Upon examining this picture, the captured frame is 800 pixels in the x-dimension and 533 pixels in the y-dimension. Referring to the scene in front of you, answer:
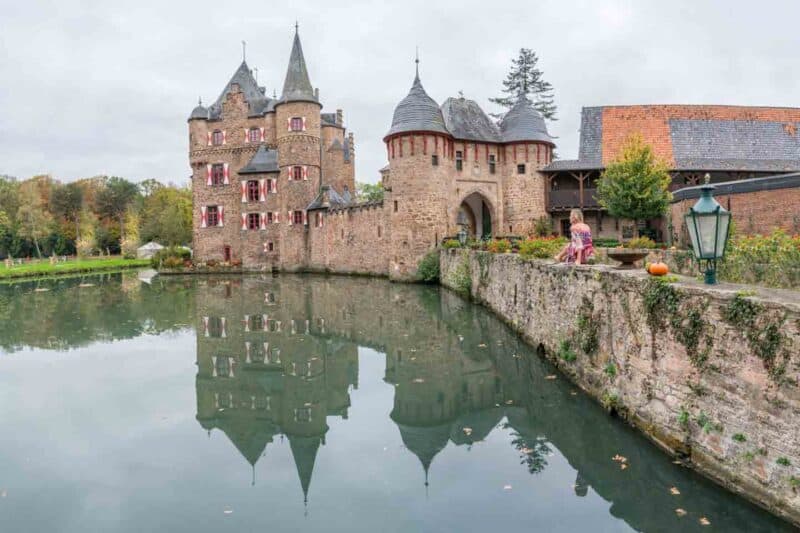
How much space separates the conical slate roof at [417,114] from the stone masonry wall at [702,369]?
707 inches

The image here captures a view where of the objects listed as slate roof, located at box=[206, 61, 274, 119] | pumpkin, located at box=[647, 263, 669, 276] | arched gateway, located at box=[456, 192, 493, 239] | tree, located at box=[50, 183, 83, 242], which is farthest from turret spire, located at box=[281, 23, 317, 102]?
tree, located at box=[50, 183, 83, 242]

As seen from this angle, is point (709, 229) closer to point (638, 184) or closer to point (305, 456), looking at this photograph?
point (305, 456)

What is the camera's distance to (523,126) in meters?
29.1

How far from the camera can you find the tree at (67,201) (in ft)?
213

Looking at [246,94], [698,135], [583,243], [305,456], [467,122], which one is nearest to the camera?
[305,456]

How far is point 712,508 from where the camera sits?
16.4 feet

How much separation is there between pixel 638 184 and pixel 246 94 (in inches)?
1092

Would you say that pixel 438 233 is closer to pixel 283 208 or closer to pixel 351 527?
pixel 283 208

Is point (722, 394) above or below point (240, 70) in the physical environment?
below

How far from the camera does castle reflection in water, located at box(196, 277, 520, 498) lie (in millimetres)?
7594

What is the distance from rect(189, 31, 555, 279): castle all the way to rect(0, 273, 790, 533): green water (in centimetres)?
1340

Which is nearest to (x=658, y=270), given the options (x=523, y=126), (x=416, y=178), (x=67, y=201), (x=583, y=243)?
(x=583, y=243)

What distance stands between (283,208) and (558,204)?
17549 mm

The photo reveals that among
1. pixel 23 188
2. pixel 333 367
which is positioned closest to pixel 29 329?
pixel 333 367
